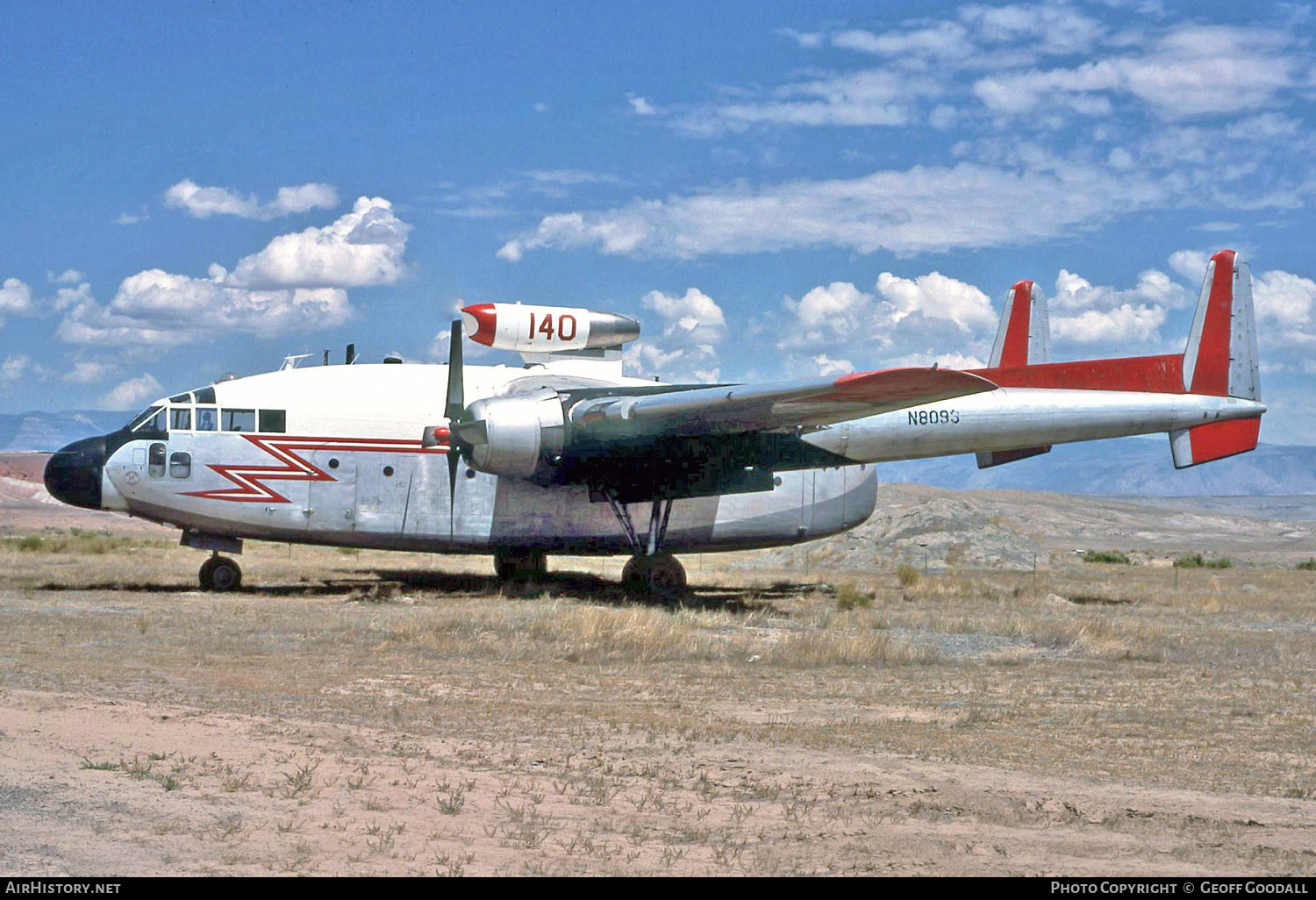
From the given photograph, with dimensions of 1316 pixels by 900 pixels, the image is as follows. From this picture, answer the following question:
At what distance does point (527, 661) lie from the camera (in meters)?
15.1

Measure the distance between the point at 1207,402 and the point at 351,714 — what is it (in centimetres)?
1924

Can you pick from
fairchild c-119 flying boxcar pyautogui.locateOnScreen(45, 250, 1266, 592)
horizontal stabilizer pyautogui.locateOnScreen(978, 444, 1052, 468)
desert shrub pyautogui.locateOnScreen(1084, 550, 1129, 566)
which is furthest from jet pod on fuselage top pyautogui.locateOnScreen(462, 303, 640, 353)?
desert shrub pyautogui.locateOnScreen(1084, 550, 1129, 566)

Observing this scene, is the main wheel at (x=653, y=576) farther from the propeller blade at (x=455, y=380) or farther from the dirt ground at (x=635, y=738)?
the propeller blade at (x=455, y=380)

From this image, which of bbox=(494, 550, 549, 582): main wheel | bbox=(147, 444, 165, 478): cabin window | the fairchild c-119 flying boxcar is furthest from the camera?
bbox=(494, 550, 549, 582): main wheel

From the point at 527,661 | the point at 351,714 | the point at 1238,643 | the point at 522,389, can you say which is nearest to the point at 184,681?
the point at 351,714

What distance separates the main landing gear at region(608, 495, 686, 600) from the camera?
76.7 ft

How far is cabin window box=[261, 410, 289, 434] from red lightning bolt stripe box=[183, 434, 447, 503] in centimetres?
14

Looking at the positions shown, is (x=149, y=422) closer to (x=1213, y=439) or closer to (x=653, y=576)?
(x=653, y=576)

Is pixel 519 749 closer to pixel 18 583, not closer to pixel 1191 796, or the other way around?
pixel 1191 796

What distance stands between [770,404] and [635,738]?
965cm

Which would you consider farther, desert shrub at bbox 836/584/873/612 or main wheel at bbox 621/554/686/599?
main wheel at bbox 621/554/686/599

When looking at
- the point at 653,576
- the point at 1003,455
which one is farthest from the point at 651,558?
the point at 1003,455

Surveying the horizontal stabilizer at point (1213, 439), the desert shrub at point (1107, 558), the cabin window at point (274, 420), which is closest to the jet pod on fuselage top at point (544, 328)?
the cabin window at point (274, 420)

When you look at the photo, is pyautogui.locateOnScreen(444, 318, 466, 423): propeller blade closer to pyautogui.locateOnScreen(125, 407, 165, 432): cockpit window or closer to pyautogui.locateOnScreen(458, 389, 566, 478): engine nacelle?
pyautogui.locateOnScreen(458, 389, 566, 478): engine nacelle
